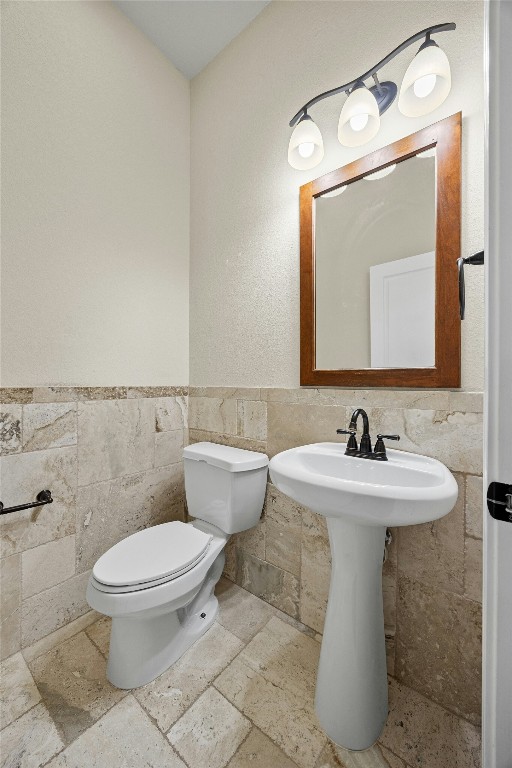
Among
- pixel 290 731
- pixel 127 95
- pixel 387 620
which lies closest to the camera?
pixel 290 731

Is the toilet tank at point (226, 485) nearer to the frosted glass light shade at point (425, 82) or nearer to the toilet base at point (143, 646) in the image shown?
the toilet base at point (143, 646)

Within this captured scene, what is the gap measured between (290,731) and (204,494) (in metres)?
0.80

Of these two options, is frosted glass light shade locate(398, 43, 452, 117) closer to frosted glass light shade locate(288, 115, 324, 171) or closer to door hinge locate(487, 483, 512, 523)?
frosted glass light shade locate(288, 115, 324, 171)

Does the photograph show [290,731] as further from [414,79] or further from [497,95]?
[414,79]

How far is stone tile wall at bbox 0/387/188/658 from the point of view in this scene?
1206mm

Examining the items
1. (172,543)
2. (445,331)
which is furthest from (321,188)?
(172,543)

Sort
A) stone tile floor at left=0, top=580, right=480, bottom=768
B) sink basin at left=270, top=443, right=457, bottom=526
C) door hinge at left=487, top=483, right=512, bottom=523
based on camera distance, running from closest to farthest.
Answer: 1. door hinge at left=487, top=483, right=512, bottom=523
2. sink basin at left=270, top=443, right=457, bottom=526
3. stone tile floor at left=0, top=580, right=480, bottom=768

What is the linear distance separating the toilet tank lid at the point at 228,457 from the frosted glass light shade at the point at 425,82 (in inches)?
53.1

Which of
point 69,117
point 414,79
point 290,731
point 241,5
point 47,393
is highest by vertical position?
point 241,5

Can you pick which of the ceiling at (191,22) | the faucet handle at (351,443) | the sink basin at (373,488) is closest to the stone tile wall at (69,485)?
the sink basin at (373,488)

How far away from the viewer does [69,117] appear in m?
1.35

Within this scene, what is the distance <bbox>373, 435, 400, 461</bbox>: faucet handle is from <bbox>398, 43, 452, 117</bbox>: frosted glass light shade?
103 cm

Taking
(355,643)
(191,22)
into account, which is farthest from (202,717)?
(191,22)

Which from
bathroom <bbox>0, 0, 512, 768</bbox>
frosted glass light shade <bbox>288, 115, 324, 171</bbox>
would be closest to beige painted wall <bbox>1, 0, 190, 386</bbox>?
bathroom <bbox>0, 0, 512, 768</bbox>
